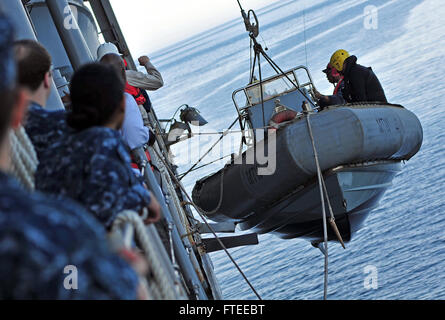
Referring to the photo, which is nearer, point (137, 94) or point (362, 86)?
point (137, 94)

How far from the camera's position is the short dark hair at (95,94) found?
85.7 inches

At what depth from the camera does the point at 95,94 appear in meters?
2.19

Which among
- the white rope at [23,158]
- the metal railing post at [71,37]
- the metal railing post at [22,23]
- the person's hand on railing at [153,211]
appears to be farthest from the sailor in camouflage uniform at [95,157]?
the metal railing post at [71,37]

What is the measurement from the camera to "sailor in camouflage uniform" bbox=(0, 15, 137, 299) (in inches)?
45.1

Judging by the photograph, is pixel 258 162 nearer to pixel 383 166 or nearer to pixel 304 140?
pixel 304 140

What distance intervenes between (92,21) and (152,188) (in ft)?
21.6

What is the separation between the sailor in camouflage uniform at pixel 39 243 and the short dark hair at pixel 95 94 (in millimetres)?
893

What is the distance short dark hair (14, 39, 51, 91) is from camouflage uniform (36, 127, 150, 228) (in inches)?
16.1

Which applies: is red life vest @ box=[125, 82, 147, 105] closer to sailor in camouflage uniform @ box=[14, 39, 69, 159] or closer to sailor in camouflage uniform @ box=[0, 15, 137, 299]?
sailor in camouflage uniform @ box=[14, 39, 69, 159]

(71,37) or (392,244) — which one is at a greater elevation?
(71,37)

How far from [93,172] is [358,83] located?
767cm

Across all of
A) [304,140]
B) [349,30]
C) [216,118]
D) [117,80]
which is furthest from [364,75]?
[349,30]
